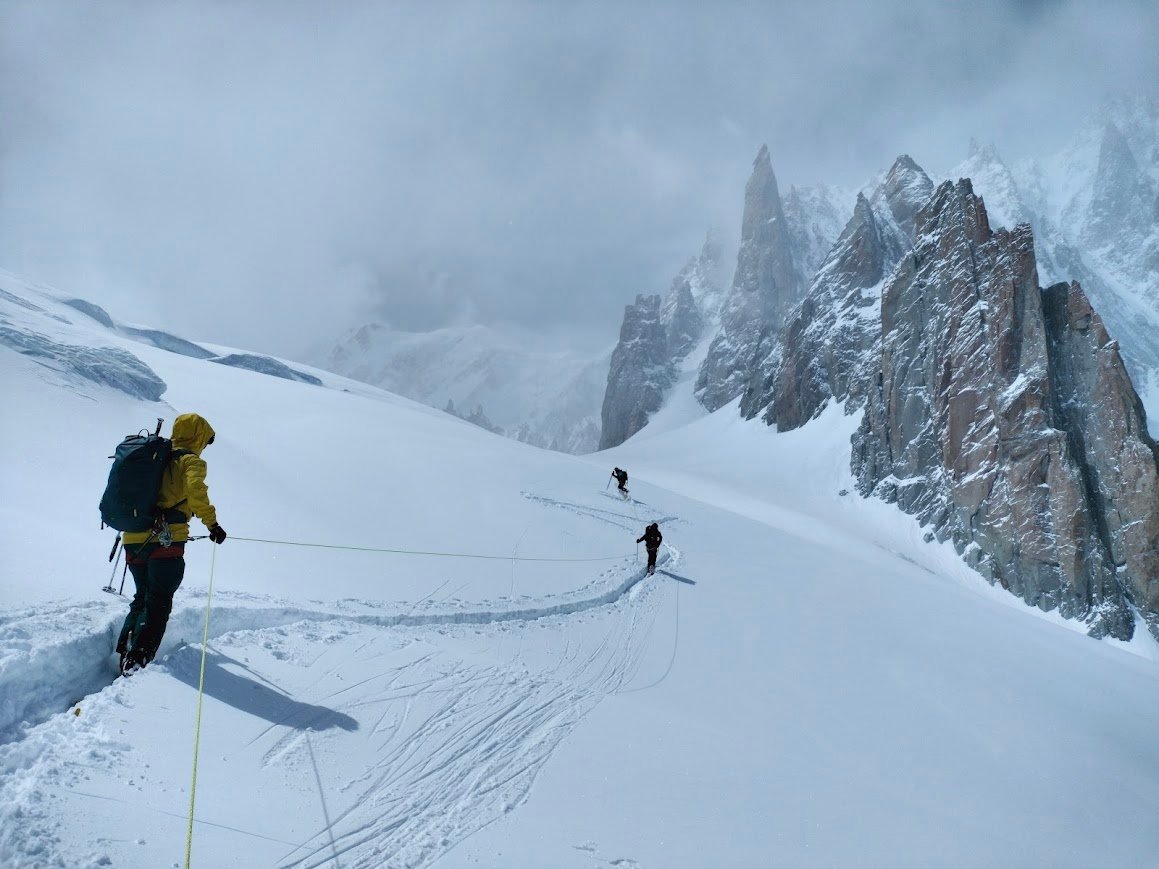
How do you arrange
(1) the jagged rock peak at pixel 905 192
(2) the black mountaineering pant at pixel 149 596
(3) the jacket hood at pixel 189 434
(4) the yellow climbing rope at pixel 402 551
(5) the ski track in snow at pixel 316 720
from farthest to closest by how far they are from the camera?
(1) the jagged rock peak at pixel 905 192, (4) the yellow climbing rope at pixel 402 551, (3) the jacket hood at pixel 189 434, (2) the black mountaineering pant at pixel 149 596, (5) the ski track in snow at pixel 316 720

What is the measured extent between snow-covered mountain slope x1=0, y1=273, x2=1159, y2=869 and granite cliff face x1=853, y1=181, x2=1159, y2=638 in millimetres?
44994

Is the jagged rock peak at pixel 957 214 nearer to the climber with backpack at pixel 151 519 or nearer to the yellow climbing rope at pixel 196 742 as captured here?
the climber with backpack at pixel 151 519

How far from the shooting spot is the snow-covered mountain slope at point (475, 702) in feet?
14.5

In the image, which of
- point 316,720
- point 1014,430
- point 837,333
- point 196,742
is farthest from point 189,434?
point 837,333

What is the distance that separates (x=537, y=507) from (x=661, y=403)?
151099 millimetres

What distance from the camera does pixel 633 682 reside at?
8531mm

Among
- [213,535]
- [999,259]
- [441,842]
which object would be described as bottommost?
[441,842]

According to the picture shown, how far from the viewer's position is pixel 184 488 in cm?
586

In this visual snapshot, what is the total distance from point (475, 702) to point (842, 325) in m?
108

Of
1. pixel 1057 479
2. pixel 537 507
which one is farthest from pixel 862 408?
pixel 537 507

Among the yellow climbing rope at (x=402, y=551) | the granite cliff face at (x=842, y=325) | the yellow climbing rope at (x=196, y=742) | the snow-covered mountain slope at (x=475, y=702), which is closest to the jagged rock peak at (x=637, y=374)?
the granite cliff face at (x=842, y=325)

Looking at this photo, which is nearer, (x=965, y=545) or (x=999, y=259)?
(x=965, y=545)

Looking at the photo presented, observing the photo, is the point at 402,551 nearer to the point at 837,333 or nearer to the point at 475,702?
the point at 475,702

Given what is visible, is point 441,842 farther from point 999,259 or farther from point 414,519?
point 999,259
